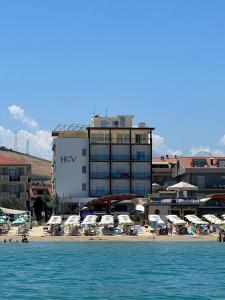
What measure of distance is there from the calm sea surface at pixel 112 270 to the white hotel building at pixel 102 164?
3783cm

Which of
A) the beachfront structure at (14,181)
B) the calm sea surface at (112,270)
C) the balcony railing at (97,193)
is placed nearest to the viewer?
the calm sea surface at (112,270)

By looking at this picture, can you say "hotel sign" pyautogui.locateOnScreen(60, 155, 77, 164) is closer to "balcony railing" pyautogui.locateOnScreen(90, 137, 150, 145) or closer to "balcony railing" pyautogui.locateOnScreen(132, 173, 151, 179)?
"balcony railing" pyautogui.locateOnScreen(90, 137, 150, 145)

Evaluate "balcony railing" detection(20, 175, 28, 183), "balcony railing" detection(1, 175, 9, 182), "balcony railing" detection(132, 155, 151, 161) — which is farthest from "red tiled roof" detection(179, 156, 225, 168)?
"balcony railing" detection(1, 175, 9, 182)

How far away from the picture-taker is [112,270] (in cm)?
5162

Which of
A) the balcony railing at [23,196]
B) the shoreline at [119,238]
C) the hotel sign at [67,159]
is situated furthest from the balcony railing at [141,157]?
the shoreline at [119,238]

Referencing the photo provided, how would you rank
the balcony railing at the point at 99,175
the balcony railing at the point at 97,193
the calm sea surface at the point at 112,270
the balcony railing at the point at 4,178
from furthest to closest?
the balcony railing at the point at 4,178, the balcony railing at the point at 99,175, the balcony railing at the point at 97,193, the calm sea surface at the point at 112,270

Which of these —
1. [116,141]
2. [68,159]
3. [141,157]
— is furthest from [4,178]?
[141,157]

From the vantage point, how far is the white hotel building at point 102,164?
11119 centimetres

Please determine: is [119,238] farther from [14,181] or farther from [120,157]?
[14,181]

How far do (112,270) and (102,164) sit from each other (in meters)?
60.3

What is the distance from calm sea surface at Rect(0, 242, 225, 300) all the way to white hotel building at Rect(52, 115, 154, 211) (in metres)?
37.8

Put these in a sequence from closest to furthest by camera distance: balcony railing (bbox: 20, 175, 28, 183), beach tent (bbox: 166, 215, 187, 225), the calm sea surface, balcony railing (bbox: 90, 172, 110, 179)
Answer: the calm sea surface
beach tent (bbox: 166, 215, 187, 225)
balcony railing (bbox: 90, 172, 110, 179)
balcony railing (bbox: 20, 175, 28, 183)

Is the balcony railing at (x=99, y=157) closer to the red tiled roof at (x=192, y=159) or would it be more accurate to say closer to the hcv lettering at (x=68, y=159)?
the hcv lettering at (x=68, y=159)

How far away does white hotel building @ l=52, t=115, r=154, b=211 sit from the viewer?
11119cm
